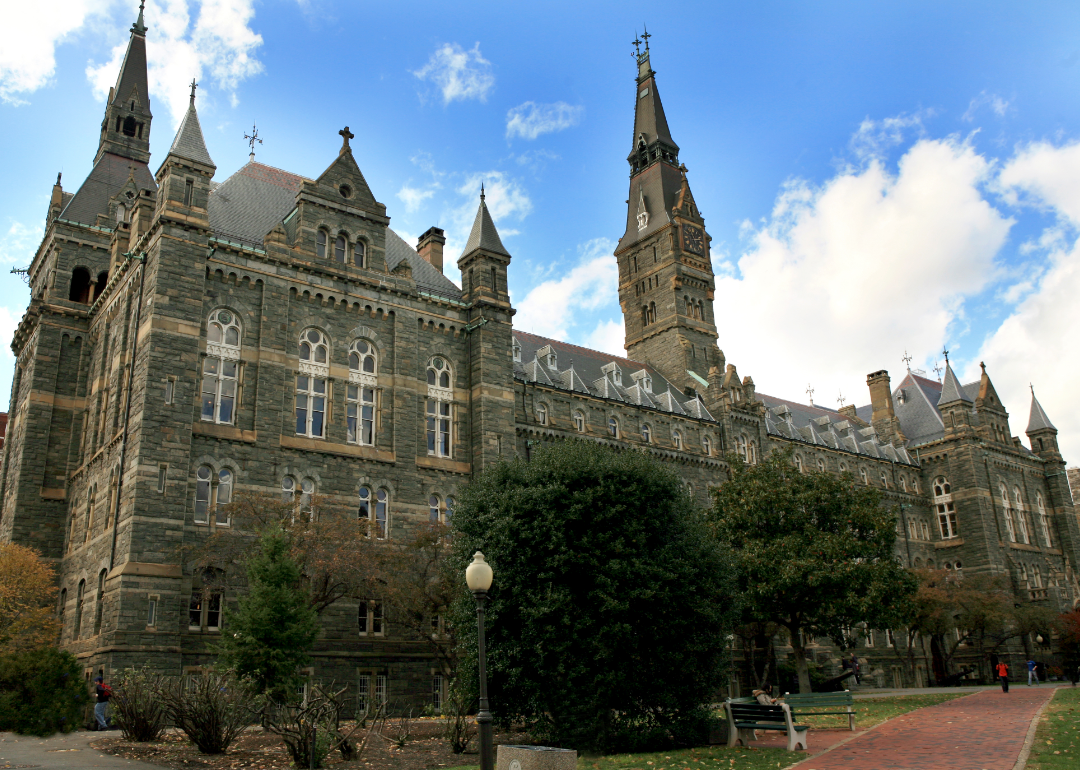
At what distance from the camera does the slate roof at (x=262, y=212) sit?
39031 millimetres

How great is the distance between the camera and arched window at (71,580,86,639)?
34.7m

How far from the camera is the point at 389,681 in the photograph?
3484 centimetres

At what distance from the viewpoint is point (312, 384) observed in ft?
123

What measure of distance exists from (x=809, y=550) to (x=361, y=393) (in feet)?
65.5

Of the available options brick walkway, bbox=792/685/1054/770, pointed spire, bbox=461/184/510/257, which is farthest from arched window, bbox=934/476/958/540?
pointed spire, bbox=461/184/510/257

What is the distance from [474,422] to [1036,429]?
66.5 metres

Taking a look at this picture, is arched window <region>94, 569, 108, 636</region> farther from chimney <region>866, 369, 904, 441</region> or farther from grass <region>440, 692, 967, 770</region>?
chimney <region>866, 369, 904, 441</region>

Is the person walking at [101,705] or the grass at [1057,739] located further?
the person walking at [101,705]

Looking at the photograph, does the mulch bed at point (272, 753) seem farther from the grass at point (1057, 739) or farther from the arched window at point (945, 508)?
the arched window at point (945, 508)

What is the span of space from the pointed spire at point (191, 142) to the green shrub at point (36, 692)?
67.1 ft

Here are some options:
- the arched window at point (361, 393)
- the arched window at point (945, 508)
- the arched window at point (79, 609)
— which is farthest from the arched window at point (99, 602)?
the arched window at point (945, 508)

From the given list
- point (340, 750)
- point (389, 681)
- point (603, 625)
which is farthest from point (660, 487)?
point (389, 681)

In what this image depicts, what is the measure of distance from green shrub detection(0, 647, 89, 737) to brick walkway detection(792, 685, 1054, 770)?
62.3 feet

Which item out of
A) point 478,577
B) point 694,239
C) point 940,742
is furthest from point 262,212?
point 694,239
